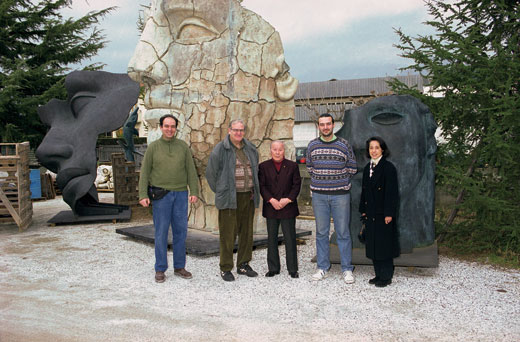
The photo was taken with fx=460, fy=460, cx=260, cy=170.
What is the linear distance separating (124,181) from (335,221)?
728cm

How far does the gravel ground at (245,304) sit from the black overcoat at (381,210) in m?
0.39

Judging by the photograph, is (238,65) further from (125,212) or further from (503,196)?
(125,212)

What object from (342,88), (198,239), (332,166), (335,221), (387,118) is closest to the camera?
(332,166)

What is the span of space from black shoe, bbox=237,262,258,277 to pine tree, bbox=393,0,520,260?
277cm

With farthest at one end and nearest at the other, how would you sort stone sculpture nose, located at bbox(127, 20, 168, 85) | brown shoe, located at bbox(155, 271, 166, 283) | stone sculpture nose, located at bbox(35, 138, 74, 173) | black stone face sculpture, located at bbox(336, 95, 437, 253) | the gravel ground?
stone sculpture nose, located at bbox(35, 138, 74, 173), stone sculpture nose, located at bbox(127, 20, 168, 85), black stone face sculpture, located at bbox(336, 95, 437, 253), brown shoe, located at bbox(155, 271, 166, 283), the gravel ground

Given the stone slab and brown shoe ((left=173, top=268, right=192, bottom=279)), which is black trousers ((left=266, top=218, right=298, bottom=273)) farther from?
brown shoe ((left=173, top=268, right=192, bottom=279))

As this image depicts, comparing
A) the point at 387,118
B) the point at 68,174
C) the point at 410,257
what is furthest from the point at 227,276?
the point at 68,174

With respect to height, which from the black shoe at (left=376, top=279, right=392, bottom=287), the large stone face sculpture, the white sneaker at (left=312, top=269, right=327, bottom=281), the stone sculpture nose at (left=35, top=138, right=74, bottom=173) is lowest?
the black shoe at (left=376, top=279, right=392, bottom=287)

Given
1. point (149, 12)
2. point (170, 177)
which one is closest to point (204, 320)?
point (170, 177)

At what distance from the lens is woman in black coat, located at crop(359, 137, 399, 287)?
4477mm

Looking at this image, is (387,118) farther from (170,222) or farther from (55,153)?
(55,153)

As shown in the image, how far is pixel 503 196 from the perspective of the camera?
225 inches

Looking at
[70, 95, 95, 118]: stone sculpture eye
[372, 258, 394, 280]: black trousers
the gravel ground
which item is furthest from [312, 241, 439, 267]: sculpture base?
[70, 95, 95, 118]: stone sculpture eye

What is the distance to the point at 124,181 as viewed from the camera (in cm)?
1086
